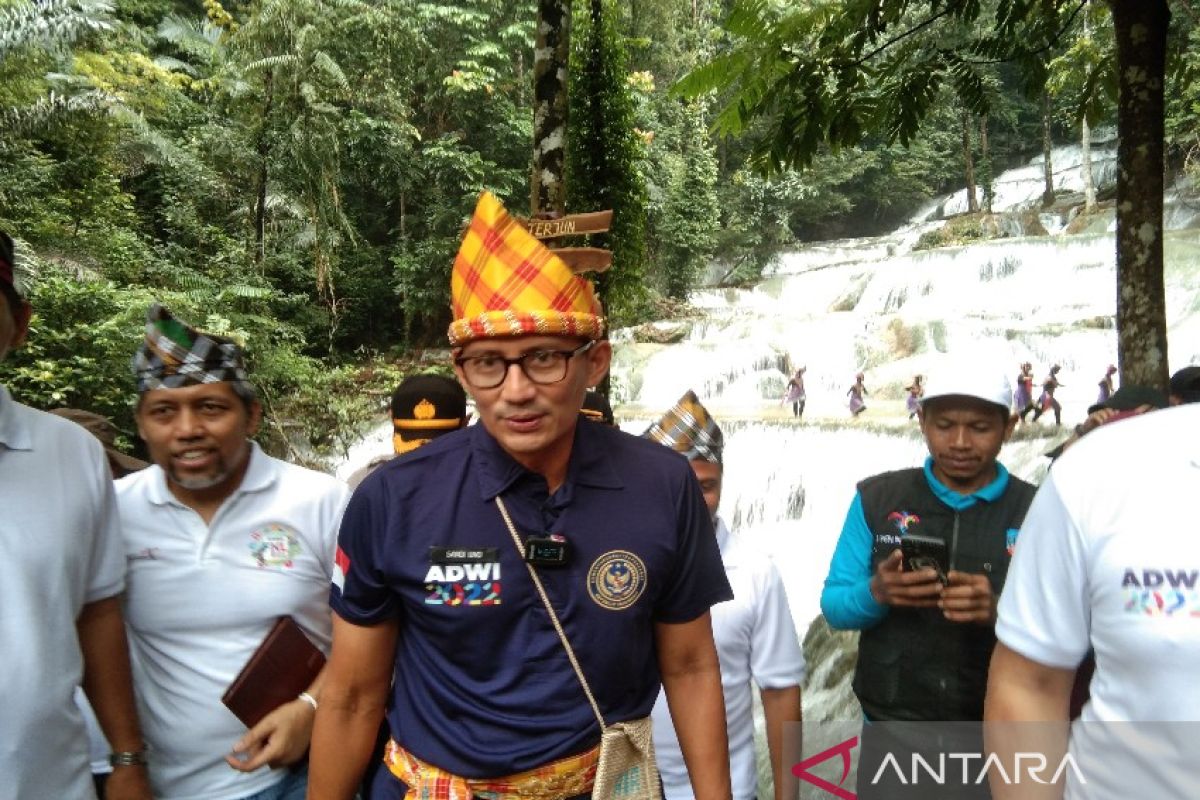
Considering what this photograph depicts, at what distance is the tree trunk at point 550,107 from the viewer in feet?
15.5

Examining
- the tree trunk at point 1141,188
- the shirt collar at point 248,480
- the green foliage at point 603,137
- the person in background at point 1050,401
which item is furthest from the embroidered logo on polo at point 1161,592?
the person in background at point 1050,401

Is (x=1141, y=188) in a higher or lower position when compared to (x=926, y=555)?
higher

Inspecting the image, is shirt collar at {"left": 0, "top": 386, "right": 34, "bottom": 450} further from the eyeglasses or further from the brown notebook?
the eyeglasses

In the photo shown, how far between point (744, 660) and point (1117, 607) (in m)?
1.23

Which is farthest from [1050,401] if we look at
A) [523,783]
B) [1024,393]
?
[523,783]

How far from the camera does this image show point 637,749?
1424 mm

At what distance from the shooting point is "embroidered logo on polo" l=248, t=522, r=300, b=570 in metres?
1.95

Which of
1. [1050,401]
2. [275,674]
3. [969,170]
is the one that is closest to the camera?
[275,674]

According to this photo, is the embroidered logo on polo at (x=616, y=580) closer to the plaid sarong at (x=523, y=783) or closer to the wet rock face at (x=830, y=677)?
the plaid sarong at (x=523, y=783)

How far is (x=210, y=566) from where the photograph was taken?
75.1 inches

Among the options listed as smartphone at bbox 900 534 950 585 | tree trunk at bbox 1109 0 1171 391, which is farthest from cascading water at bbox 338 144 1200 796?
tree trunk at bbox 1109 0 1171 391

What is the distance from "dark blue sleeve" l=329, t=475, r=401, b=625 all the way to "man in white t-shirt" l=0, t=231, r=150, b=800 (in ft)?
1.86

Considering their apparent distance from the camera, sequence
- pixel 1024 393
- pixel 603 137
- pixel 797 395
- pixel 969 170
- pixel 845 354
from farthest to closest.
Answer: pixel 969 170 → pixel 845 354 → pixel 797 395 → pixel 1024 393 → pixel 603 137

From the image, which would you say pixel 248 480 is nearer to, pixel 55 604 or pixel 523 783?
pixel 55 604
